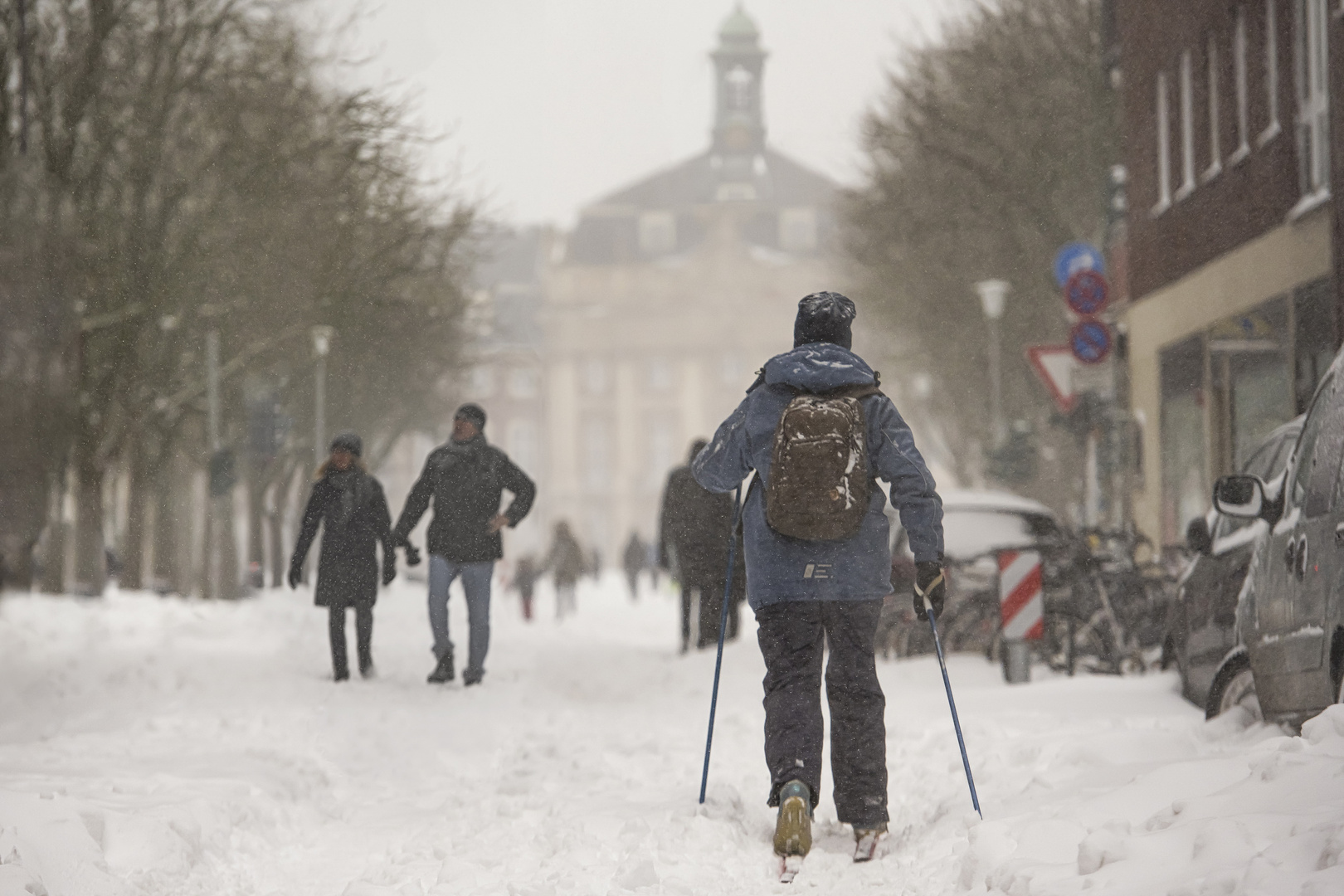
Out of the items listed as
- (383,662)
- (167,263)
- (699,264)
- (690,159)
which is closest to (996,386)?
(167,263)

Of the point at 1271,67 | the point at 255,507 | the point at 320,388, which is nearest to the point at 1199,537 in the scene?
the point at 1271,67

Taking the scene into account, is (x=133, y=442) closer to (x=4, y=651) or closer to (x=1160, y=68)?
(x=4, y=651)

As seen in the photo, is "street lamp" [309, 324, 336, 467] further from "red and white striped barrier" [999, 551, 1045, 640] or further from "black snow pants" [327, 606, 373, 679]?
"red and white striped barrier" [999, 551, 1045, 640]

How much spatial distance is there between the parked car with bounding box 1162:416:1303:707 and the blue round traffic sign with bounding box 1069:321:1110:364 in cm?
972

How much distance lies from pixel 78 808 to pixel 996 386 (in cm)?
2805

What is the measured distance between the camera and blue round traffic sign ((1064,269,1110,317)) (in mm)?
19797

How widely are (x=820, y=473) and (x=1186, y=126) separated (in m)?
18.0

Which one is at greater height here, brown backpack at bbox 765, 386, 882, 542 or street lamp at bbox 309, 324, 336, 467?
street lamp at bbox 309, 324, 336, 467

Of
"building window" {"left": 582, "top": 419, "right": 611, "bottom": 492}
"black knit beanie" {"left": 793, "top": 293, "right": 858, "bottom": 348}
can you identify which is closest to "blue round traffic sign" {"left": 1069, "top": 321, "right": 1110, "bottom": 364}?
"black knit beanie" {"left": 793, "top": 293, "right": 858, "bottom": 348}

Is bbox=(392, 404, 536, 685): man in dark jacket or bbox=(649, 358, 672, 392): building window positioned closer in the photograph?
bbox=(392, 404, 536, 685): man in dark jacket

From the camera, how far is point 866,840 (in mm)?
6715

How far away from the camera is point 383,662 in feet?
52.7

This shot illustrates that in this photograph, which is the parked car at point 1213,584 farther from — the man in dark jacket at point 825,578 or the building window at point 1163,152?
the building window at point 1163,152

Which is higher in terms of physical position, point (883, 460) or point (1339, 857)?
point (883, 460)
